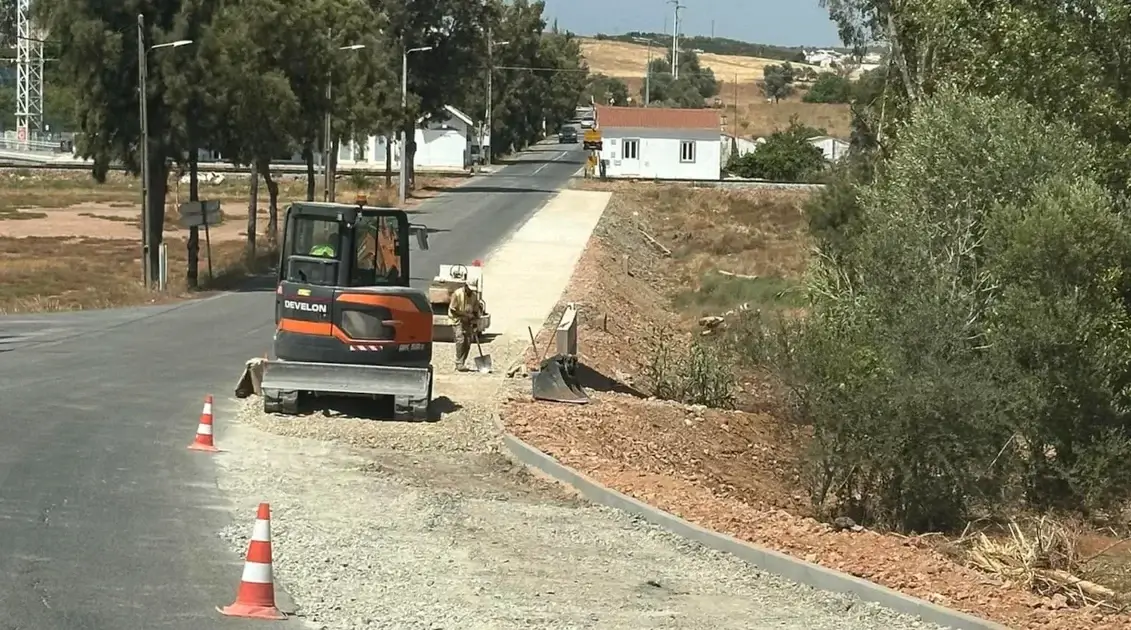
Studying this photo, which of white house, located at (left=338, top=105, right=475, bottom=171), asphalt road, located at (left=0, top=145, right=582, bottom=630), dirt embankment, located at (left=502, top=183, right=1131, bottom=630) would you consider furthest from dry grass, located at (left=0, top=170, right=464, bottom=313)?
white house, located at (left=338, top=105, right=475, bottom=171)

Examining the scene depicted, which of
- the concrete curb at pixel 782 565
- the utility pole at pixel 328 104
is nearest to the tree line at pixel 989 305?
the concrete curb at pixel 782 565

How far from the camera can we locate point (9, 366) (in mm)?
21719

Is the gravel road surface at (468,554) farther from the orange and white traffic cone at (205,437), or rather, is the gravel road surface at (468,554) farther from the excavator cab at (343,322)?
the excavator cab at (343,322)

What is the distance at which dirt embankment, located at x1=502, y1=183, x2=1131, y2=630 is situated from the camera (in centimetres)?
1059

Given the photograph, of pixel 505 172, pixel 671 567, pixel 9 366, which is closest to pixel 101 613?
pixel 671 567

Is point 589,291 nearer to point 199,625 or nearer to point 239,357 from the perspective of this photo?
point 239,357

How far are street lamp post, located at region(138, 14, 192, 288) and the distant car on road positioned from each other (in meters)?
109

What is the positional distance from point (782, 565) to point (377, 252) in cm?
890

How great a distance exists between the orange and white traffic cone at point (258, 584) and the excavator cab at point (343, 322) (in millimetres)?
8635

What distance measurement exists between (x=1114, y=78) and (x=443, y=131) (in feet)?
263

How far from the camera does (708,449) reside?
63.4ft

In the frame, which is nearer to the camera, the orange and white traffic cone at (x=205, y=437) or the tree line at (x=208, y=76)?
the orange and white traffic cone at (x=205, y=437)

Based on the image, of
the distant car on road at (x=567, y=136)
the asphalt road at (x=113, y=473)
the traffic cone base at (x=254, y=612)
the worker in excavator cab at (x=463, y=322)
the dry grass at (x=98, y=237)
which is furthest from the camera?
the distant car on road at (x=567, y=136)

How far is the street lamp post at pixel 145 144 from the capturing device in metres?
35.3
